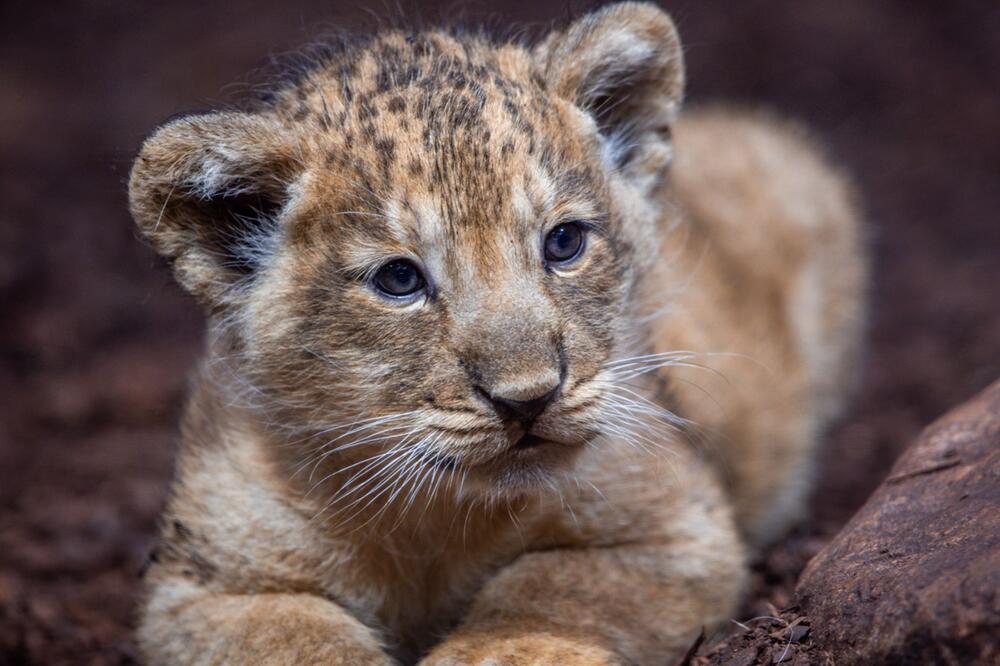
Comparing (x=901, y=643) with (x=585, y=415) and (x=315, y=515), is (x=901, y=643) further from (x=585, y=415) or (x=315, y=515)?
(x=315, y=515)

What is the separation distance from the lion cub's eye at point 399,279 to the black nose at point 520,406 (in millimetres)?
515

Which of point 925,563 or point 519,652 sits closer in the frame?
point 925,563

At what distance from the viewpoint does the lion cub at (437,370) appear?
3889 millimetres

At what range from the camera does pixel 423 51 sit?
4.46m

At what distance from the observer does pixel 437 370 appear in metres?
3.78

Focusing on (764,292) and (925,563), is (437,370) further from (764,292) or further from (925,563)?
(764,292)

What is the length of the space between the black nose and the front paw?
838 millimetres

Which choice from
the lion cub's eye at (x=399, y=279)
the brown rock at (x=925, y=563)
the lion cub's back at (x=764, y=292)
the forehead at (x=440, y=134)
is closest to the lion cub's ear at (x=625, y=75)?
the forehead at (x=440, y=134)

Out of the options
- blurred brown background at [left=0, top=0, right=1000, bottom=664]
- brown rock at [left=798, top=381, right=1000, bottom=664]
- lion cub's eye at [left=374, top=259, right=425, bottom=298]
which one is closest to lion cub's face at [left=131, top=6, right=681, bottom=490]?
lion cub's eye at [left=374, top=259, right=425, bottom=298]

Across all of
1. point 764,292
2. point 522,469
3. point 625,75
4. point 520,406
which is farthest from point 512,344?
point 764,292

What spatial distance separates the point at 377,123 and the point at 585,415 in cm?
127

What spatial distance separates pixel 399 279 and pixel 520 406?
672mm

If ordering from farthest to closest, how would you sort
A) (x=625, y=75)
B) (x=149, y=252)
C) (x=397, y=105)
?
(x=149, y=252) → (x=625, y=75) → (x=397, y=105)

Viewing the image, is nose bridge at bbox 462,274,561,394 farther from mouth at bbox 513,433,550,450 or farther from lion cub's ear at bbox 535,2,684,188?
lion cub's ear at bbox 535,2,684,188
